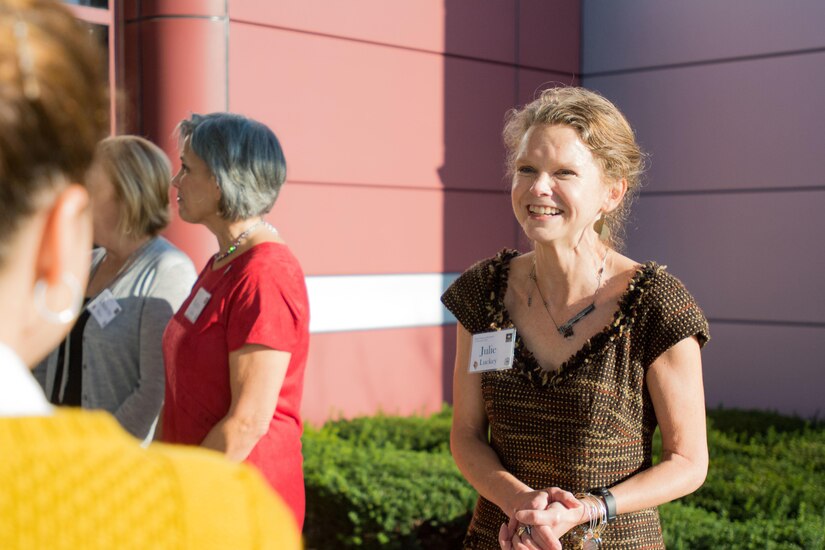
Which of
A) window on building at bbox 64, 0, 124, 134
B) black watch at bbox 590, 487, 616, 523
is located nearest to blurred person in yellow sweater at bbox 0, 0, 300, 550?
black watch at bbox 590, 487, 616, 523

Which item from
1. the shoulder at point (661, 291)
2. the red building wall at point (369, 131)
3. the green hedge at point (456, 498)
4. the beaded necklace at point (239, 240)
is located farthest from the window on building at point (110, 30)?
the shoulder at point (661, 291)

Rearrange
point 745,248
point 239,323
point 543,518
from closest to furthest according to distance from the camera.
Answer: point 543,518 < point 239,323 < point 745,248

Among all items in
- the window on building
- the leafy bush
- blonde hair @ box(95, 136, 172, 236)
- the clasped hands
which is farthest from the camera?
the window on building

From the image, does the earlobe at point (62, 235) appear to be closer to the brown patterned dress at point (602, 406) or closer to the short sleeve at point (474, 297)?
the brown patterned dress at point (602, 406)

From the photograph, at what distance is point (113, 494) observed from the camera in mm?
738

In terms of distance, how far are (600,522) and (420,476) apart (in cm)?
255

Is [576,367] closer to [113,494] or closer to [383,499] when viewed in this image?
[113,494]

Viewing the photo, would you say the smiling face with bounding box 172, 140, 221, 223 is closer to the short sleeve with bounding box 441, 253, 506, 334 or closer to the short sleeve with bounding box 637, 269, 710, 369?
the short sleeve with bounding box 441, 253, 506, 334

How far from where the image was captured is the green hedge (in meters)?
3.89

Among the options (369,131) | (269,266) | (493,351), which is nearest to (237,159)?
(269,266)

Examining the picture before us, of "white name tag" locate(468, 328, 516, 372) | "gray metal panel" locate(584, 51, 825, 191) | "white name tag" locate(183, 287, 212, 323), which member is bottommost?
"white name tag" locate(468, 328, 516, 372)

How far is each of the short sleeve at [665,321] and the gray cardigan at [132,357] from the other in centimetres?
150

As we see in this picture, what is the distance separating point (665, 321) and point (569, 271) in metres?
0.29

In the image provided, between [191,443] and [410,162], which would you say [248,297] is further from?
[410,162]
